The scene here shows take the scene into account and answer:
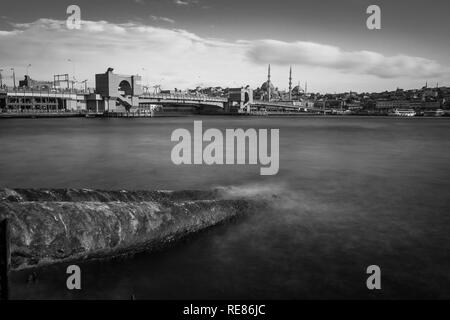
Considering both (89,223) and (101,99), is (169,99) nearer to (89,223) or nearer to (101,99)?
(101,99)

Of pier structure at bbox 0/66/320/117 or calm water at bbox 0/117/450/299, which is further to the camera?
pier structure at bbox 0/66/320/117

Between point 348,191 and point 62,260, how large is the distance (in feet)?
39.2

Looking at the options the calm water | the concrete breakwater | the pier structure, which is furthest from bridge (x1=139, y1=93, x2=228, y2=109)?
the concrete breakwater

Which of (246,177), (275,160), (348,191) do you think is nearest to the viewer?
(348,191)

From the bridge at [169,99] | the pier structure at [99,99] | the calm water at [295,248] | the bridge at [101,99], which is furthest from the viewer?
the bridge at [169,99]

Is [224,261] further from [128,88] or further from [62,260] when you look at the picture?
[128,88]

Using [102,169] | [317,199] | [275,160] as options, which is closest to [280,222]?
[317,199]

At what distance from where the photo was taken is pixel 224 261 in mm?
8195

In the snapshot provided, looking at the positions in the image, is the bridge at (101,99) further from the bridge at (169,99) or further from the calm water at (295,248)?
the calm water at (295,248)

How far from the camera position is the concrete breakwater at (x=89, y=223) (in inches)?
276

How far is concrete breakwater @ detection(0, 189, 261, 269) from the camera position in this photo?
702 centimetres

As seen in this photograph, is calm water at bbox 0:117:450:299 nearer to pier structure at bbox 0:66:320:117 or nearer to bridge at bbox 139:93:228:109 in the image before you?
pier structure at bbox 0:66:320:117

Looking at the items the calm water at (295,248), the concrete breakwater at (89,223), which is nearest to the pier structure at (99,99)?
the calm water at (295,248)

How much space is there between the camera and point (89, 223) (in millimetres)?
7805
